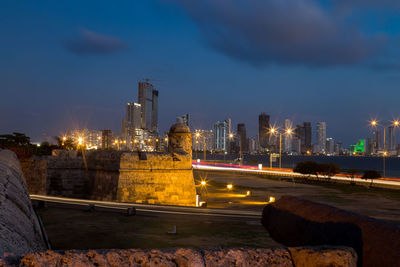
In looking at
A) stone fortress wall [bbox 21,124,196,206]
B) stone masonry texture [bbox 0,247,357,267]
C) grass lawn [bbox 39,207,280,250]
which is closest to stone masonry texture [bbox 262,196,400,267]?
stone masonry texture [bbox 0,247,357,267]

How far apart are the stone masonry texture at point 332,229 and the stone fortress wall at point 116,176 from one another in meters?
16.9

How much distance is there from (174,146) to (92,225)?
1611 cm

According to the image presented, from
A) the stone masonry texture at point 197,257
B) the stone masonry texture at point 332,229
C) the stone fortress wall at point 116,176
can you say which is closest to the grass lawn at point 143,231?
the stone masonry texture at point 332,229

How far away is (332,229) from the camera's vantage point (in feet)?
12.2

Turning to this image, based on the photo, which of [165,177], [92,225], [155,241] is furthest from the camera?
[165,177]

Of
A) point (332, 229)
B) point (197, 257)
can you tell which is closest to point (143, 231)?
point (332, 229)

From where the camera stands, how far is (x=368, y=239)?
3.26 meters

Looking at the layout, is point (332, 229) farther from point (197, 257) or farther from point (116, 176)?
point (116, 176)

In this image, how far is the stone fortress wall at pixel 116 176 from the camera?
69.1 ft

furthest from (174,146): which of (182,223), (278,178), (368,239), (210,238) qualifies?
(278,178)

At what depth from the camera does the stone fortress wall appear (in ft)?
69.1

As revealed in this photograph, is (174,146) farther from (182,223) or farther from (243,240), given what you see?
(243,240)

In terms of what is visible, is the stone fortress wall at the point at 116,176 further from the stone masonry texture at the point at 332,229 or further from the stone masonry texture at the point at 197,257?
the stone masonry texture at the point at 197,257

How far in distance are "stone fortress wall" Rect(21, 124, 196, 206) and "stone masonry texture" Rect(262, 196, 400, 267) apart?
16911 millimetres
